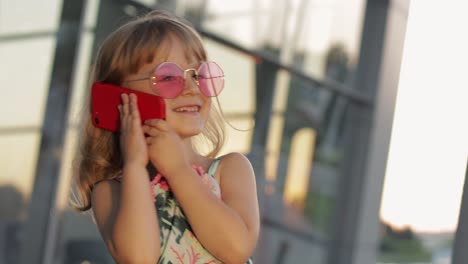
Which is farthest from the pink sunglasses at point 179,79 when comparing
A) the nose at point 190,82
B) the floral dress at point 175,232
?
the floral dress at point 175,232

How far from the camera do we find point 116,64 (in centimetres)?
261

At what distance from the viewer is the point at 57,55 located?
6117mm

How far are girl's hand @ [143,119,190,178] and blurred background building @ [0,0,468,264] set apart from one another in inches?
81.9

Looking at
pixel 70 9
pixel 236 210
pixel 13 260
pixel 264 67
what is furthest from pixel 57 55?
pixel 236 210

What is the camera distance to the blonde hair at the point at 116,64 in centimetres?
258

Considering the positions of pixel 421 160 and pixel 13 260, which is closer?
pixel 13 260

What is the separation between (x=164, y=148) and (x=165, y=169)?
0.16ft

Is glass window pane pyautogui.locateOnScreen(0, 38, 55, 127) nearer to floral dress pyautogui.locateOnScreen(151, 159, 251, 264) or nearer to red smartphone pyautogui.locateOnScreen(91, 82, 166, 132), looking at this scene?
red smartphone pyautogui.locateOnScreen(91, 82, 166, 132)

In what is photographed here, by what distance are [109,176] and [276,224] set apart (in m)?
6.16

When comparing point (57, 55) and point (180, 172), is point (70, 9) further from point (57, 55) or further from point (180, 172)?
point (180, 172)

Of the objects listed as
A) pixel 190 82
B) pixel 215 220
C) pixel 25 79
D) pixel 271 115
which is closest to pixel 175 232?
pixel 215 220

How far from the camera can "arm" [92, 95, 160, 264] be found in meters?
2.35

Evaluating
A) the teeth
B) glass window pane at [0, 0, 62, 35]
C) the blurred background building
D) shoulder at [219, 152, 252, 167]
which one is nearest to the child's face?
the teeth

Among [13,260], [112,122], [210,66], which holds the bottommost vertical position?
[13,260]
